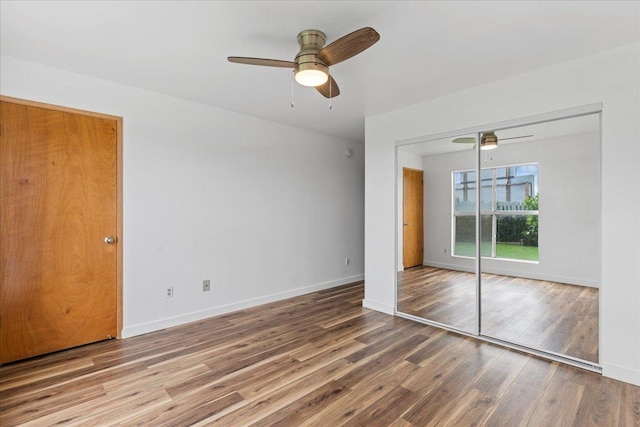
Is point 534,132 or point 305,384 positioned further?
→ point 534,132

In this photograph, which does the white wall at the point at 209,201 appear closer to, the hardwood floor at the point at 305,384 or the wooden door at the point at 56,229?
the wooden door at the point at 56,229

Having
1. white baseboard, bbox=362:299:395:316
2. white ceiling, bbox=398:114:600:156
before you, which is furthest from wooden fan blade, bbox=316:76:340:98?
white baseboard, bbox=362:299:395:316

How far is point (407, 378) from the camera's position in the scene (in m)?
2.36

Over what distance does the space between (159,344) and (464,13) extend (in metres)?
3.71

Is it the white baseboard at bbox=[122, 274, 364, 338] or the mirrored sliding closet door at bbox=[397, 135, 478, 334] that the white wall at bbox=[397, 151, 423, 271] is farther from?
the white baseboard at bbox=[122, 274, 364, 338]

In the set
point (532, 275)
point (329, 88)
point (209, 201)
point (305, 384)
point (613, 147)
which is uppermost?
point (329, 88)

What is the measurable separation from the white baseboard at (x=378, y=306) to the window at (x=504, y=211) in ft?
3.84

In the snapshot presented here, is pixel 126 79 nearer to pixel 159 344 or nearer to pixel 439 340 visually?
pixel 159 344

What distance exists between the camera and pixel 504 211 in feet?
10.1

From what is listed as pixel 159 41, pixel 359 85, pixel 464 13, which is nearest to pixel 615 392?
pixel 464 13

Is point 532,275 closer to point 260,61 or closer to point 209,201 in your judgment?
point 260,61

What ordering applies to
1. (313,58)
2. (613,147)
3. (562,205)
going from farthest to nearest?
(562,205)
(613,147)
(313,58)

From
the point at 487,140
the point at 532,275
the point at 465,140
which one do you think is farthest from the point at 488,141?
the point at 532,275

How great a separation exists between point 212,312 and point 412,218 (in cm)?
270
